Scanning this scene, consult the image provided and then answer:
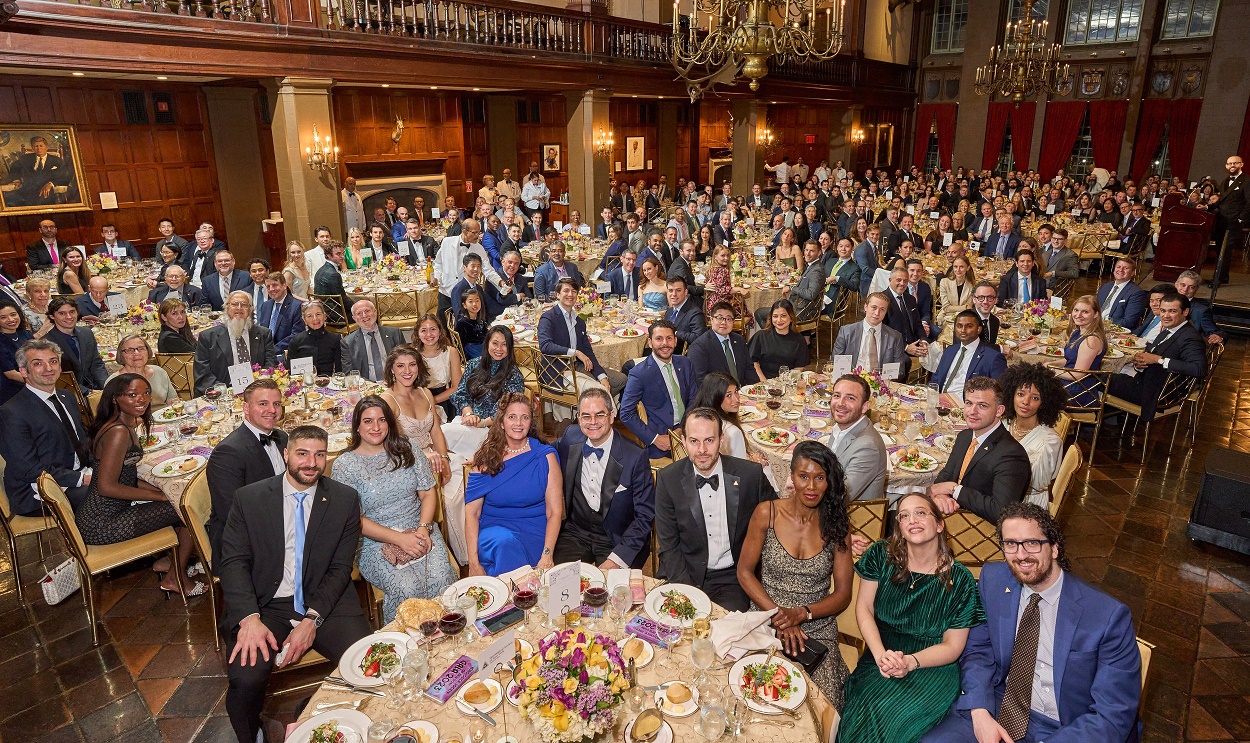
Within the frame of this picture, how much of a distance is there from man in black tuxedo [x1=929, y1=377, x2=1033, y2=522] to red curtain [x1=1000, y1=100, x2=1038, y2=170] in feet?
69.7

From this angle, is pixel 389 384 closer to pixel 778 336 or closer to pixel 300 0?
pixel 778 336

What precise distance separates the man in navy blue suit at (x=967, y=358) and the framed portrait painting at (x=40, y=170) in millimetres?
13041

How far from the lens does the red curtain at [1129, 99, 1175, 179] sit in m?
18.7

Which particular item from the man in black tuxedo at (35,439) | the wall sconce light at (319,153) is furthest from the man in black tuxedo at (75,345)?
the wall sconce light at (319,153)

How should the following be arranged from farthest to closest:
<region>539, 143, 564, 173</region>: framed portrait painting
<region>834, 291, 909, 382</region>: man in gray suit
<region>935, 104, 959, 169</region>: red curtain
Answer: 1. <region>935, 104, 959, 169</region>: red curtain
2. <region>539, 143, 564, 173</region>: framed portrait painting
3. <region>834, 291, 909, 382</region>: man in gray suit

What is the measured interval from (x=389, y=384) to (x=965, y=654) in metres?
3.60

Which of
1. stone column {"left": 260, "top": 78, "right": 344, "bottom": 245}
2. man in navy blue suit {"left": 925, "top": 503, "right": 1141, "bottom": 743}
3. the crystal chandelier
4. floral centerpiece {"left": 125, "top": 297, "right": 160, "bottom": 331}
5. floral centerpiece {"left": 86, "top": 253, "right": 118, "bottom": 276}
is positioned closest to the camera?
man in navy blue suit {"left": 925, "top": 503, "right": 1141, "bottom": 743}

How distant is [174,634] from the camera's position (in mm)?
4148

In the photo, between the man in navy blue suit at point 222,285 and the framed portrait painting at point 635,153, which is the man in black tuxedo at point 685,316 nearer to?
the man in navy blue suit at point 222,285

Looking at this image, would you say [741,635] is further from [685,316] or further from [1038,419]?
[685,316]

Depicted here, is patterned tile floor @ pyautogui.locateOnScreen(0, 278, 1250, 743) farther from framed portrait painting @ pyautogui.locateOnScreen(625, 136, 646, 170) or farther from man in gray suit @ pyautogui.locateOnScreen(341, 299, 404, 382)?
framed portrait painting @ pyautogui.locateOnScreen(625, 136, 646, 170)

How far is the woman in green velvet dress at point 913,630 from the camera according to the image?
2.81m

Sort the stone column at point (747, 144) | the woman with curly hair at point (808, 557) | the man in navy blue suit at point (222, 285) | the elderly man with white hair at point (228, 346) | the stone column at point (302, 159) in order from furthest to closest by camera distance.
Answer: the stone column at point (747, 144) < the stone column at point (302, 159) < the man in navy blue suit at point (222, 285) < the elderly man with white hair at point (228, 346) < the woman with curly hair at point (808, 557)

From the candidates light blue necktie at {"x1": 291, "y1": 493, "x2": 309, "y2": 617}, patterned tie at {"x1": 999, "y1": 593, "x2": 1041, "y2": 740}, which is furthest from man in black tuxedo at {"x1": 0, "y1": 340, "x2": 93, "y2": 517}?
patterned tie at {"x1": 999, "y1": 593, "x2": 1041, "y2": 740}
